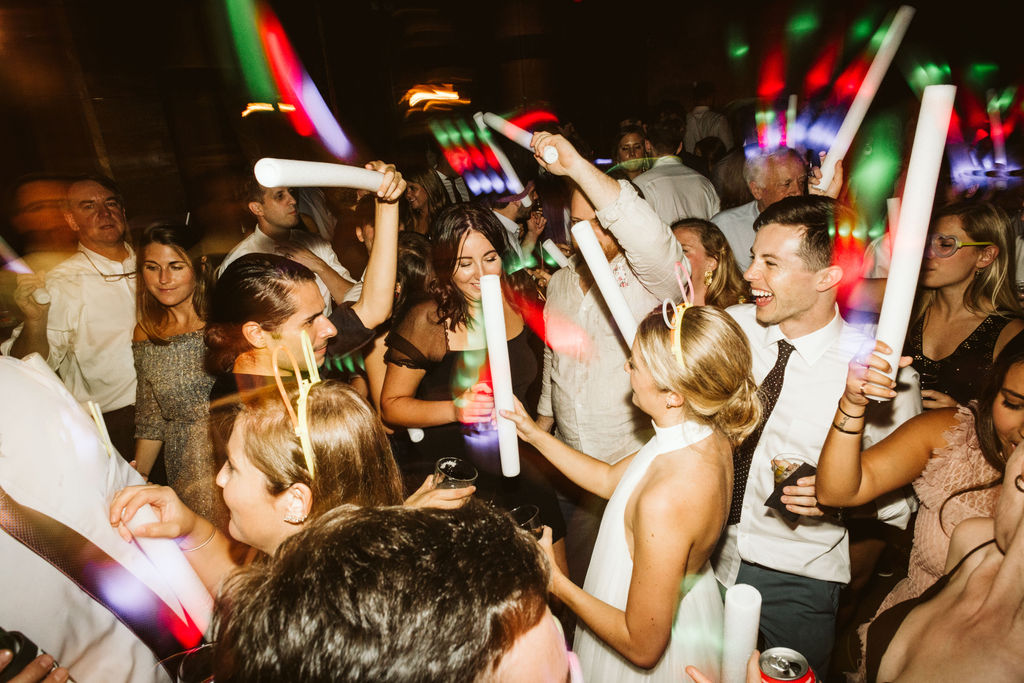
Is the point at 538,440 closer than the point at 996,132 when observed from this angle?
Yes

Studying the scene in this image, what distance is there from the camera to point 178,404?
2561mm

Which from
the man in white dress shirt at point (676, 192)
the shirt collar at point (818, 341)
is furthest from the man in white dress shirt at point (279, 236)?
the shirt collar at point (818, 341)

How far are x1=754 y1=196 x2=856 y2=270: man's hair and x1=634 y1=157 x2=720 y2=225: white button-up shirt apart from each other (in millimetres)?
2354

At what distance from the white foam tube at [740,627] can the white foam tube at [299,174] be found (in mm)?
1248

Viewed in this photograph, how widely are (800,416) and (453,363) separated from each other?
58.0 inches

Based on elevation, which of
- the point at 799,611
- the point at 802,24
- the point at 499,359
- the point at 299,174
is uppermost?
the point at 802,24

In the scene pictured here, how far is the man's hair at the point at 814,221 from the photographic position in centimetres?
206

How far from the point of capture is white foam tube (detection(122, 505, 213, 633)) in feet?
4.99

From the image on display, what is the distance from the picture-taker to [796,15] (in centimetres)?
1098

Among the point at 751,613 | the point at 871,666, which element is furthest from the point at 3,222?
the point at 871,666

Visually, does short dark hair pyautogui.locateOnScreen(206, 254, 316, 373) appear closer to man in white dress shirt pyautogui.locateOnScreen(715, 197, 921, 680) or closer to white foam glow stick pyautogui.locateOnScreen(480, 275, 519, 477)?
white foam glow stick pyautogui.locateOnScreen(480, 275, 519, 477)

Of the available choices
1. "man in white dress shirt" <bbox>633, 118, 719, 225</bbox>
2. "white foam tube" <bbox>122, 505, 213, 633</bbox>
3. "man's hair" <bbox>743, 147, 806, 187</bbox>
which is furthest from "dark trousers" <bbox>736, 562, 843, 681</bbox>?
"man in white dress shirt" <bbox>633, 118, 719, 225</bbox>

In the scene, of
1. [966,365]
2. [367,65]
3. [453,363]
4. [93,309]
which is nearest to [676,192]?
[966,365]

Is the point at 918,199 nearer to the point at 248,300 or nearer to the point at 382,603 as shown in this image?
the point at 382,603
